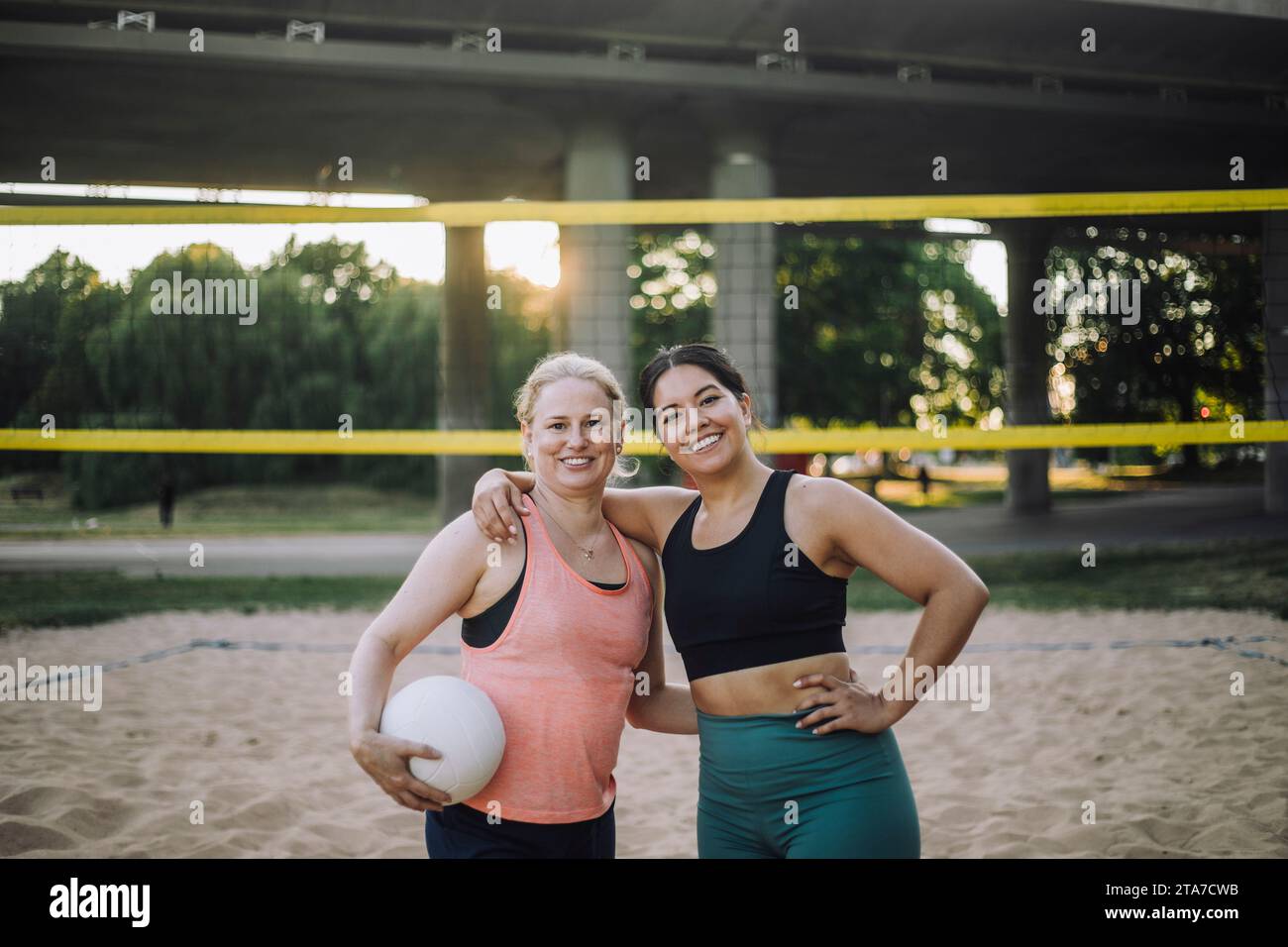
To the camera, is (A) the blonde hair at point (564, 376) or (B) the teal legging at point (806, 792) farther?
(A) the blonde hair at point (564, 376)

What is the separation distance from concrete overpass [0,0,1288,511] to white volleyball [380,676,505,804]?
4.62 meters

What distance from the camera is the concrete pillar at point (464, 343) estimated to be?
11.4 m

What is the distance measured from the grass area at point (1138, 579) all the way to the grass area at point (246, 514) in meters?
8.41

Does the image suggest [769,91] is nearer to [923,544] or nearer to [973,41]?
[973,41]

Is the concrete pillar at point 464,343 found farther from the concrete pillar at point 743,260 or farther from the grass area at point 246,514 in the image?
the concrete pillar at point 743,260

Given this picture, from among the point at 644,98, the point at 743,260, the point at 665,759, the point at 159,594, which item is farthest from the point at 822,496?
the point at 159,594

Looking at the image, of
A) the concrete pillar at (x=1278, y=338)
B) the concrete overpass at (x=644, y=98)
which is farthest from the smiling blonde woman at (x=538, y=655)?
the concrete pillar at (x=1278, y=338)

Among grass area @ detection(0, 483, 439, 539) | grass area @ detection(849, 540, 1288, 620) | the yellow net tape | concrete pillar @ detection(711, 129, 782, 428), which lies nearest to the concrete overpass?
concrete pillar @ detection(711, 129, 782, 428)

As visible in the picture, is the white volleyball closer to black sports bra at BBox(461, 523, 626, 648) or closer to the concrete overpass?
black sports bra at BBox(461, 523, 626, 648)

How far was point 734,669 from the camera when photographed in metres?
1.60

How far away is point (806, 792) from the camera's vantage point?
153cm

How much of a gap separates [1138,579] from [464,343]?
7.76m

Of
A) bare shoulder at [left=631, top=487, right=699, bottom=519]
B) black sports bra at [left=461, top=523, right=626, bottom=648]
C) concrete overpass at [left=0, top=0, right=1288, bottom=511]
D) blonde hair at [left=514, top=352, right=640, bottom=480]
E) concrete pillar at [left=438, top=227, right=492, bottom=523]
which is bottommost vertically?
black sports bra at [left=461, top=523, right=626, bottom=648]

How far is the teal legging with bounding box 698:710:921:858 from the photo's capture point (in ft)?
4.95
